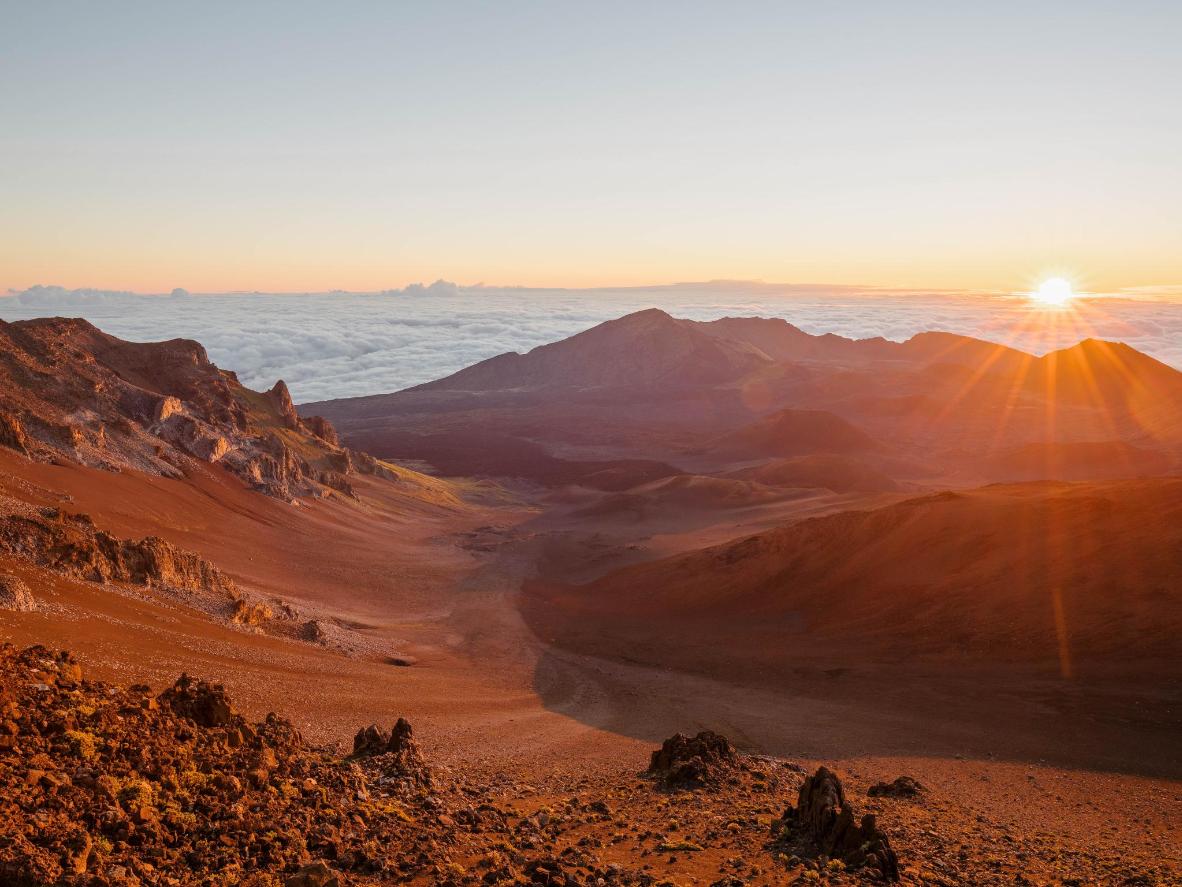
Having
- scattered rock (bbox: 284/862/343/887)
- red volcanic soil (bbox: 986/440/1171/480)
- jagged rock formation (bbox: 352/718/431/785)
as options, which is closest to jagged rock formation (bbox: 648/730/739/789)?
jagged rock formation (bbox: 352/718/431/785)

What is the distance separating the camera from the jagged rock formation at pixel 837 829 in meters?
10.7

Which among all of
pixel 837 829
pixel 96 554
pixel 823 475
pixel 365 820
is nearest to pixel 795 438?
pixel 823 475

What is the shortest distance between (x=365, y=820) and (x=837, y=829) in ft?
20.5

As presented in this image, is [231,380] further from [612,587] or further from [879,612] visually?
[879,612]

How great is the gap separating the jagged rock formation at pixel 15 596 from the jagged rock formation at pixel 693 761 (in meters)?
13.0

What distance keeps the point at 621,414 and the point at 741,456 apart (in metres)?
36.3

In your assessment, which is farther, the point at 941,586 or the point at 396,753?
the point at 941,586

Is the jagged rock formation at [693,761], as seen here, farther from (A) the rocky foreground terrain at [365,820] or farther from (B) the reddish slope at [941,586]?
(B) the reddish slope at [941,586]

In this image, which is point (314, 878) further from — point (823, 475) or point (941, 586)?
point (823, 475)

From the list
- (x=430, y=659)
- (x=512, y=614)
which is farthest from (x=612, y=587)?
(x=430, y=659)

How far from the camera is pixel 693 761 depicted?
601 inches

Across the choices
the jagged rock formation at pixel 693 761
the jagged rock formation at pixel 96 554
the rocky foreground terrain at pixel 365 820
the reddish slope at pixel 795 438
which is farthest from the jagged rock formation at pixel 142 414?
the reddish slope at pixel 795 438

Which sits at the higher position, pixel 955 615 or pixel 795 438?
pixel 795 438

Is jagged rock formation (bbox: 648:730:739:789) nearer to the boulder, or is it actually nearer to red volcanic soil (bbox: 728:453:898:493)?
the boulder
